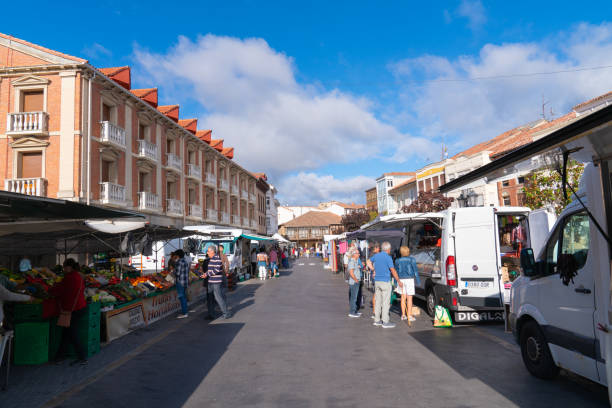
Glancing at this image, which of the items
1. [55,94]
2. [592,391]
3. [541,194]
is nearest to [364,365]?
[592,391]

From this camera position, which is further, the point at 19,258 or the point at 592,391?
the point at 19,258

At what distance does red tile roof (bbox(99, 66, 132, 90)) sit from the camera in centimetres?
2462

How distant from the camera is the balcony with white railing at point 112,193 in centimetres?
2266

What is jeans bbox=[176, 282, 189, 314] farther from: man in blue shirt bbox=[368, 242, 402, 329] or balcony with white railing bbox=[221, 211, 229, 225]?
balcony with white railing bbox=[221, 211, 229, 225]

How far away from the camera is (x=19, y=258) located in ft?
45.2

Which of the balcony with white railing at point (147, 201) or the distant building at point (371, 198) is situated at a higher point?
the distant building at point (371, 198)

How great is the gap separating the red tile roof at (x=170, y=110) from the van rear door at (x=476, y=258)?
27.5m

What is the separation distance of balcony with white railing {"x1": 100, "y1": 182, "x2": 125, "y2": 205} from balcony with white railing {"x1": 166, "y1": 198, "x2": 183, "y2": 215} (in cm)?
651

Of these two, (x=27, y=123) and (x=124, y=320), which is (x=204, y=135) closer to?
(x=27, y=123)

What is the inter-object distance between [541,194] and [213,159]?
31.5 metres

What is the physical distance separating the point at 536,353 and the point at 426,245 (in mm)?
7028

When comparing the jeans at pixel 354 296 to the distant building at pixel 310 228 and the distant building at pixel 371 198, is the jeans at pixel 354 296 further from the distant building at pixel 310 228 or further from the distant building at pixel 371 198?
the distant building at pixel 310 228

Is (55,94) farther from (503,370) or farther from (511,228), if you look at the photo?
(503,370)

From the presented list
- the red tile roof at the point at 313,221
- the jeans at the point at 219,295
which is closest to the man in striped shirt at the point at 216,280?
the jeans at the point at 219,295
